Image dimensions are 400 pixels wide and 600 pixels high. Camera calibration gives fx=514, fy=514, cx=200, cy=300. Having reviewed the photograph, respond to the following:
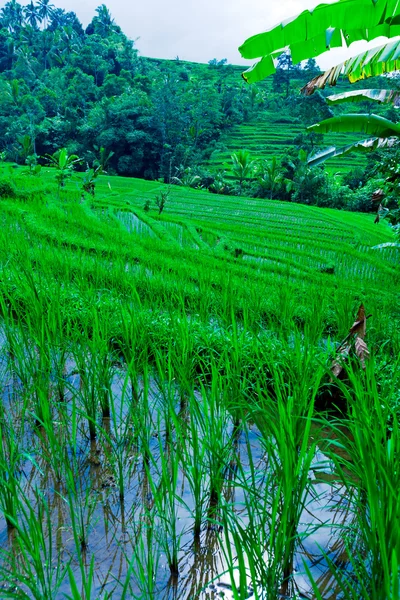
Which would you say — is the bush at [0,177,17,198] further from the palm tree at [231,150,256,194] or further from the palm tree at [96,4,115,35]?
the palm tree at [96,4,115,35]

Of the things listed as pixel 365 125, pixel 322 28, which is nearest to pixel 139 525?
pixel 322 28

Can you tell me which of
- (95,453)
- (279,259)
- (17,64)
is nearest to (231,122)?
(17,64)

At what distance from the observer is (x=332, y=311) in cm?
280

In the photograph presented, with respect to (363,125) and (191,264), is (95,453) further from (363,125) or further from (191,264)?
(363,125)

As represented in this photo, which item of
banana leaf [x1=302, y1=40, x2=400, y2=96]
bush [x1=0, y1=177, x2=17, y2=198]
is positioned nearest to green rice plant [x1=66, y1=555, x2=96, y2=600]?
banana leaf [x1=302, y1=40, x2=400, y2=96]

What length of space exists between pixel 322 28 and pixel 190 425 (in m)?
2.33

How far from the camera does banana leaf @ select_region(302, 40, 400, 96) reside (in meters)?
3.06

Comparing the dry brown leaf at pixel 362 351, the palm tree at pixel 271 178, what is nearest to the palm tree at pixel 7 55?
the palm tree at pixel 271 178

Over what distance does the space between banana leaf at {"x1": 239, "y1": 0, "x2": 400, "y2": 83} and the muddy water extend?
234cm

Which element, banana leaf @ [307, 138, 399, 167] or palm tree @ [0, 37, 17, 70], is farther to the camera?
palm tree @ [0, 37, 17, 70]

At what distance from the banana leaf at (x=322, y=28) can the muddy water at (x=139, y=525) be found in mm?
2338

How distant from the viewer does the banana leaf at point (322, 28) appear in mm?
2750

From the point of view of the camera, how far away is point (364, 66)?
10.7 feet

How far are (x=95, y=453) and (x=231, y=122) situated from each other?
57.9 feet
